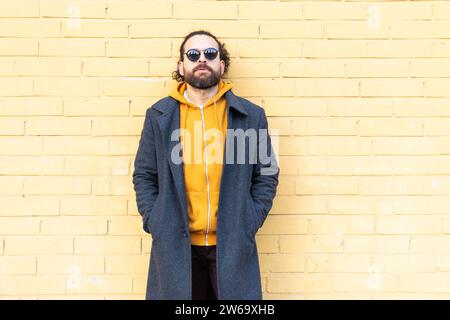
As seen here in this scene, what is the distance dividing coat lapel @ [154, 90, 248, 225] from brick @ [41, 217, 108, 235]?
0.78 m

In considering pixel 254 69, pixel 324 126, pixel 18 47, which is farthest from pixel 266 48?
pixel 18 47

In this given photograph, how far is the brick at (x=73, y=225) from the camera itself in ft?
11.6

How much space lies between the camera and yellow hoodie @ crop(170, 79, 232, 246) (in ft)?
10.2

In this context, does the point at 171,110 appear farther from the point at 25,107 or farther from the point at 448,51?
the point at 448,51

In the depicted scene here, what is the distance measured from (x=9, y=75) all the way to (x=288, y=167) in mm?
2017

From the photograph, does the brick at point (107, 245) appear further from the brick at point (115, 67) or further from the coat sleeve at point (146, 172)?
the brick at point (115, 67)

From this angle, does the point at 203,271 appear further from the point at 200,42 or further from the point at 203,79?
the point at 200,42

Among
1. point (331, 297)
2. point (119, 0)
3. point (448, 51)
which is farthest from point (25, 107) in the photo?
point (448, 51)

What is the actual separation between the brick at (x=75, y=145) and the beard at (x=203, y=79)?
764 millimetres

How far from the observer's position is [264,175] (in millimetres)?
3248

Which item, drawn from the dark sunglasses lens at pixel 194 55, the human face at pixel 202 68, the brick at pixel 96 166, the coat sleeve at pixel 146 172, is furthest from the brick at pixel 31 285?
the dark sunglasses lens at pixel 194 55

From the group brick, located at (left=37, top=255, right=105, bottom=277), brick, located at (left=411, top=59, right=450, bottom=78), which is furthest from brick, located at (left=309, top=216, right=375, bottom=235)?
brick, located at (left=37, top=255, right=105, bottom=277)

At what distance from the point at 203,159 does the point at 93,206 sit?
92cm
